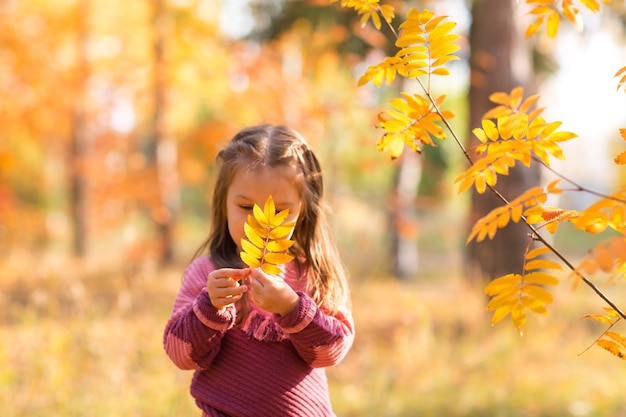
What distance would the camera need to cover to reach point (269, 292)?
153cm

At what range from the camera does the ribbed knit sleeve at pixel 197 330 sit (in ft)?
5.33

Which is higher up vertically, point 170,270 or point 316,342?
point 170,270

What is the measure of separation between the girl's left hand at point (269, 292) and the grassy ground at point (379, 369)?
1.45 m

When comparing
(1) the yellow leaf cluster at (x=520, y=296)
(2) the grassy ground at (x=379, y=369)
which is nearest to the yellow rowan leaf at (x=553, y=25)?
(1) the yellow leaf cluster at (x=520, y=296)

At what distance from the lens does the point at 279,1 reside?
31.4 ft

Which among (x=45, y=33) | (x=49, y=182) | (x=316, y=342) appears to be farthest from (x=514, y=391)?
(x=49, y=182)

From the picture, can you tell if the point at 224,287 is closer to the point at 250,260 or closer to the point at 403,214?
the point at 250,260

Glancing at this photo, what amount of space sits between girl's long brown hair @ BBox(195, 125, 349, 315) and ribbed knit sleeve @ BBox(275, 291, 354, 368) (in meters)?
0.12

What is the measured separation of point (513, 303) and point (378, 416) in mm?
2524

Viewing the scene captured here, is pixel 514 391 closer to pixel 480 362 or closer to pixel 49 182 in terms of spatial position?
pixel 480 362

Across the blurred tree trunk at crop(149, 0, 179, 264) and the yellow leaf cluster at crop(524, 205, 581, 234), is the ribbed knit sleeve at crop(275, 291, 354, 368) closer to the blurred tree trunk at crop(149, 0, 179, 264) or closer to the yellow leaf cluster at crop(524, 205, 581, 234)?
the yellow leaf cluster at crop(524, 205, 581, 234)

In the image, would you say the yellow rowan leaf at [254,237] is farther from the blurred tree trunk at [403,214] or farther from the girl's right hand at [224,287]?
the blurred tree trunk at [403,214]

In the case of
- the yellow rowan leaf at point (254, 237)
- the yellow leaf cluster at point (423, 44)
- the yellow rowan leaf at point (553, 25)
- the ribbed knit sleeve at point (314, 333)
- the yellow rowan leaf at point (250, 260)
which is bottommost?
the ribbed knit sleeve at point (314, 333)

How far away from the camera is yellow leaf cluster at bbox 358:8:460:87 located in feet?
4.86
